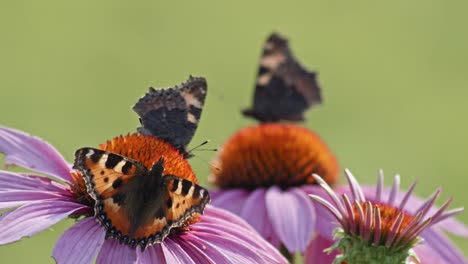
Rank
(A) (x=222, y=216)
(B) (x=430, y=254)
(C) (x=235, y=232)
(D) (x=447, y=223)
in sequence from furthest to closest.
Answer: (D) (x=447, y=223) → (B) (x=430, y=254) → (A) (x=222, y=216) → (C) (x=235, y=232)

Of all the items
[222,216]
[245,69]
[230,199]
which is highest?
[222,216]

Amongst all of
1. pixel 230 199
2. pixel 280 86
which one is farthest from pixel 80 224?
pixel 280 86

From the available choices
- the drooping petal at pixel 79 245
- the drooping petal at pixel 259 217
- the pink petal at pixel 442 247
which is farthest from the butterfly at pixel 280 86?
the drooping petal at pixel 79 245

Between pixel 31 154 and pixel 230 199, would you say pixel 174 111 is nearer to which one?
pixel 31 154

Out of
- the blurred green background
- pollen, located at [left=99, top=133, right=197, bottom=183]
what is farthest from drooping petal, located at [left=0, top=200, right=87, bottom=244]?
the blurred green background

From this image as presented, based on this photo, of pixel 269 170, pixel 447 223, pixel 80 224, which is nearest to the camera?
pixel 80 224

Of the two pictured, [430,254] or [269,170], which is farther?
[269,170]

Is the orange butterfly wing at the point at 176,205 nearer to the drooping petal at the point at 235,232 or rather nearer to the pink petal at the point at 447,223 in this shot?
the drooping petal at the point at 235,232
